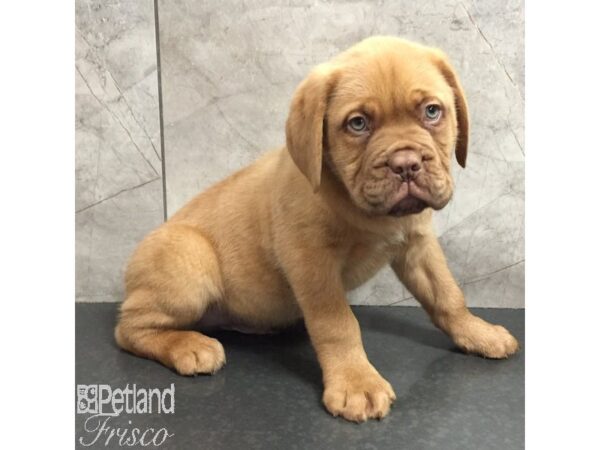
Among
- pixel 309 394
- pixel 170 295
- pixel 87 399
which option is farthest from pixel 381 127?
pixel 87 399

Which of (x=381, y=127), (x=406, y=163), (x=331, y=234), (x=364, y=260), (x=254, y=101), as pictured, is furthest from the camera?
(x=254, y=101)

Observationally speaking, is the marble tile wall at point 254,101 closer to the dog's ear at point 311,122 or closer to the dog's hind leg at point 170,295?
the dog's hind leg at point 170,295

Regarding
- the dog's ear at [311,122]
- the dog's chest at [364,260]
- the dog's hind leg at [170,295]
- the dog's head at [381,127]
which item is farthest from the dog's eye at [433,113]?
the dog's hind leg at [170,295]

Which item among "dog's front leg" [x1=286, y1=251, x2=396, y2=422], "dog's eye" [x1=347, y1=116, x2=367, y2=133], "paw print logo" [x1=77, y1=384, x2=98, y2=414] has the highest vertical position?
"dog's eye" [x1=347, y1=116, x2=367, y2=133]

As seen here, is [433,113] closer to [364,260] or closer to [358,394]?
[364,260]

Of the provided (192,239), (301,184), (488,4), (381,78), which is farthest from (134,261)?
(488,4)

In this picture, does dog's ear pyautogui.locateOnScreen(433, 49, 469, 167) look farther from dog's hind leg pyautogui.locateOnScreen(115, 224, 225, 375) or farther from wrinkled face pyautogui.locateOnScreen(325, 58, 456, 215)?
dog's hind leg pyautogui.locateOnScreen(115, 224, 225, 375)

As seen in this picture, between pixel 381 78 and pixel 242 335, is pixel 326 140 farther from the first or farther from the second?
pixel 242 335

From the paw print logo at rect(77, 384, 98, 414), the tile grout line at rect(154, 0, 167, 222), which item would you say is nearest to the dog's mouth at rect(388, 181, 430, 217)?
the paw print logo at rect(77, 384, 98, 414)
